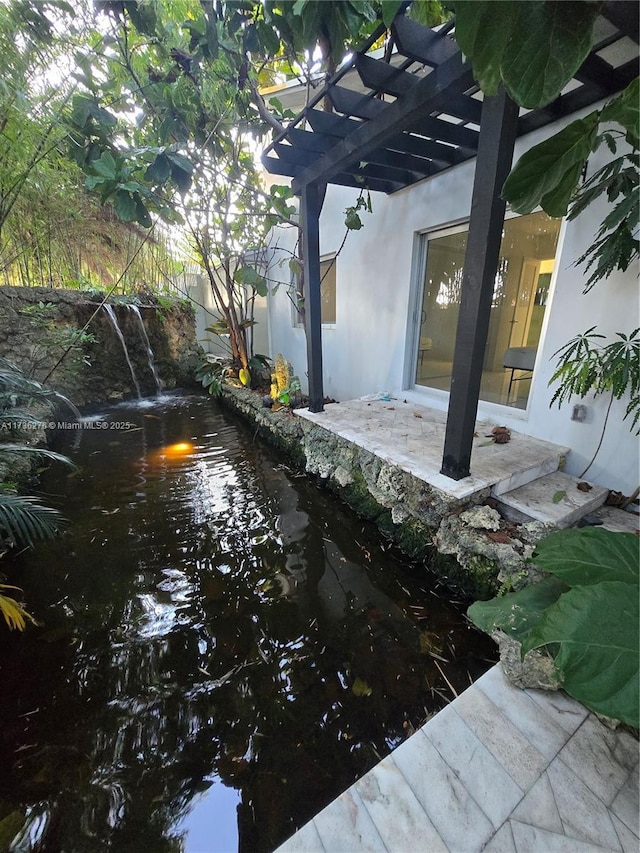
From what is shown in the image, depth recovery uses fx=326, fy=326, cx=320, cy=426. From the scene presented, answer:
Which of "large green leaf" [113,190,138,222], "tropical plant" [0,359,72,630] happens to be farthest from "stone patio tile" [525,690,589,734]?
"large green leaf" [113,190,138,222]

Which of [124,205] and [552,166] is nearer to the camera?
[552,166]

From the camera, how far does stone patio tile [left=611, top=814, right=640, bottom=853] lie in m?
0.86

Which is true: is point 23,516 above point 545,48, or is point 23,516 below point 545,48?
below

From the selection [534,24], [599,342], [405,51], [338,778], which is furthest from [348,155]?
[338,778]

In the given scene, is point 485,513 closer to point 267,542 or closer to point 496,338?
point 267,542

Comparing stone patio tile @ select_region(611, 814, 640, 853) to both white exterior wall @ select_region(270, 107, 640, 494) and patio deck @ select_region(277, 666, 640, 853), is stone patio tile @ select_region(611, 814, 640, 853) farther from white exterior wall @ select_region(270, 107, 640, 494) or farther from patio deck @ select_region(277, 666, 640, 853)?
white exterior wall @ select_region(270, 107, 640, 494)

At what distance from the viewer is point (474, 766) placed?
1.04 metres

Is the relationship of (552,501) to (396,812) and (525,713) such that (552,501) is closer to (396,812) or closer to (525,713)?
(525,713)

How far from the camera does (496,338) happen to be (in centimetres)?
347

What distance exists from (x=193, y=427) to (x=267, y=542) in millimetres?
3011

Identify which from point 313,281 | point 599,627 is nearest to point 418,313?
point 313,281

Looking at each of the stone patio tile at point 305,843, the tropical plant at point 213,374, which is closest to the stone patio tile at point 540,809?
the stone patio tile at point 305,843

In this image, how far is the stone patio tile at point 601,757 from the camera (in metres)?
0.98

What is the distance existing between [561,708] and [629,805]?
26cm
